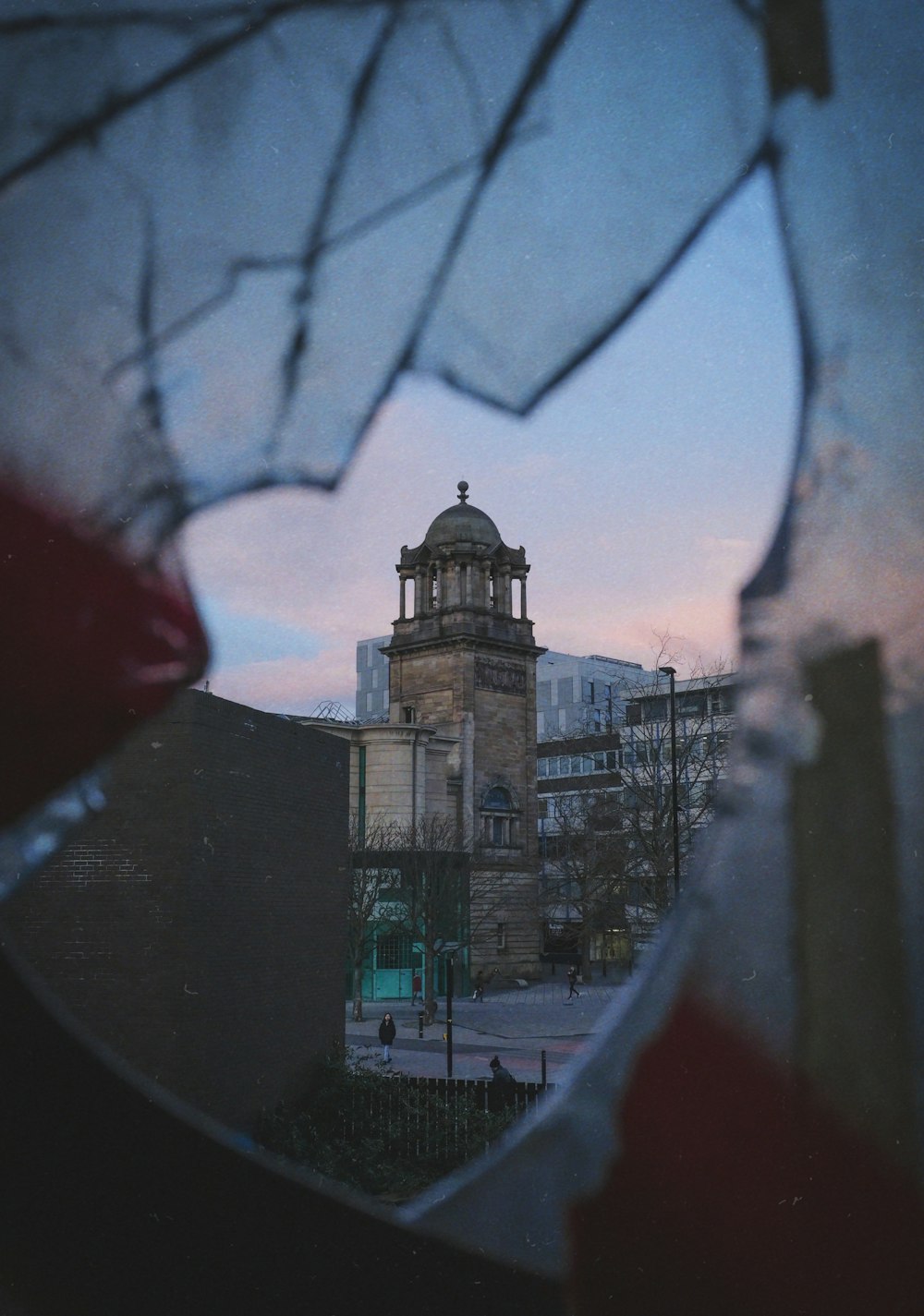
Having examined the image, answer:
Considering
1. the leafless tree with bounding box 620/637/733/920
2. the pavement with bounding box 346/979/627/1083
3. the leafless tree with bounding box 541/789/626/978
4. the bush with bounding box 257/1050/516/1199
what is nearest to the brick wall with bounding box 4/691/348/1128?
the bush with bounding box 257/1050/516/1199

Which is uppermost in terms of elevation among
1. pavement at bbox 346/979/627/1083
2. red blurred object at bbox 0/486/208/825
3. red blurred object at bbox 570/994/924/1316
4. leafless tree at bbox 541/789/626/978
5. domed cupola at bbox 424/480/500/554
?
domed cupola at bbox 424/480/500/554

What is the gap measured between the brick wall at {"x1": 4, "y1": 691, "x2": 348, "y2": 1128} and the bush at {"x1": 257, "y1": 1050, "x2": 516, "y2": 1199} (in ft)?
0.78

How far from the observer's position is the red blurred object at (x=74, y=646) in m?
3.15

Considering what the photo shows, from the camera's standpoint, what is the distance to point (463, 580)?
3672 millimetres

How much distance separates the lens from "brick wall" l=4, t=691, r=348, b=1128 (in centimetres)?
396

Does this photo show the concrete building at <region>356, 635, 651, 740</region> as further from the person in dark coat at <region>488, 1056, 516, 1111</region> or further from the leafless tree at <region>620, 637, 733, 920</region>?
the person in dark coat at <region>488, 1056, 516, 1111</region>

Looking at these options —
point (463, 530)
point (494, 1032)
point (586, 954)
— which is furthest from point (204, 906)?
point (586, 954)

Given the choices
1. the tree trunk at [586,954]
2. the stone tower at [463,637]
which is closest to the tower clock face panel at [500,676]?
the stone tower at [463,637]

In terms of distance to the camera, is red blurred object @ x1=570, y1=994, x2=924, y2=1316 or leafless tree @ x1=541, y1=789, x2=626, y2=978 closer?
red blurred object @ x1=570, y1=994, x2=924, y2=1316

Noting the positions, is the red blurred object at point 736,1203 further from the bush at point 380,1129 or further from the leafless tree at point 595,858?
the leafless tree at point 595,858

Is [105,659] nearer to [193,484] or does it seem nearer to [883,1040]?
[193,484]

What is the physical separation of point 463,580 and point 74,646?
1281 mm

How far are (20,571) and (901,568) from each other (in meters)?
2.49

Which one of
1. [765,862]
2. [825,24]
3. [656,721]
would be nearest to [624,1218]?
[765,862]
